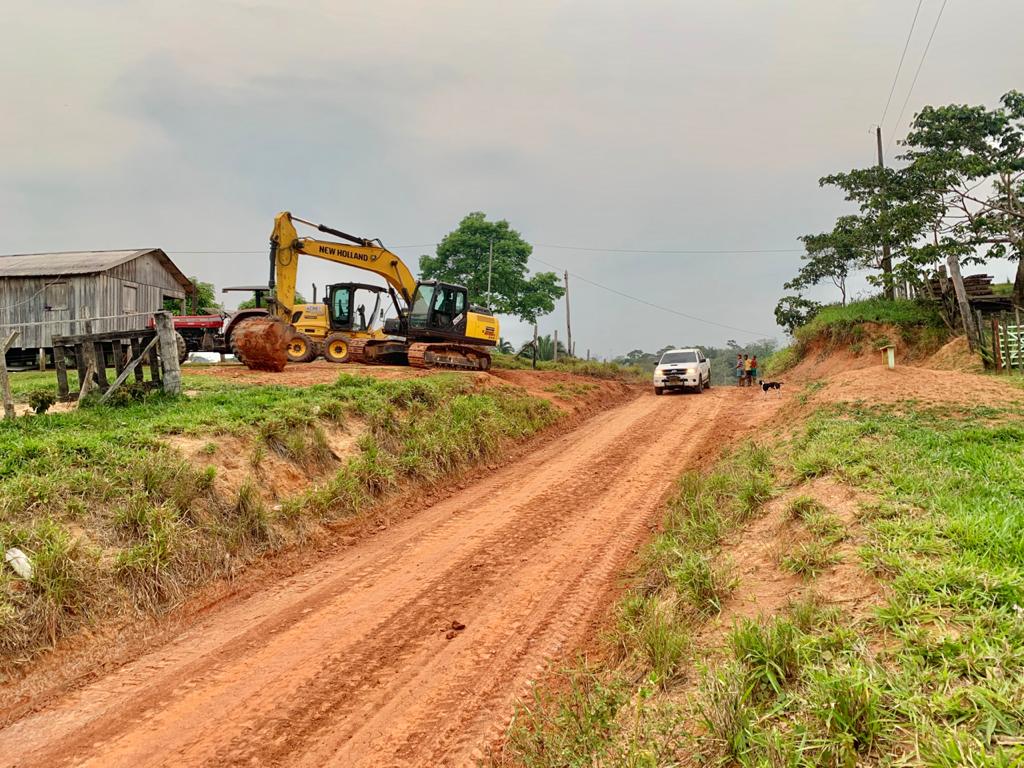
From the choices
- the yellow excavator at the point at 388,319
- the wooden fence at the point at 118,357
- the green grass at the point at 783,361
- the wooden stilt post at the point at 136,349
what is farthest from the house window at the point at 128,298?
the green grass at the point at 783,361

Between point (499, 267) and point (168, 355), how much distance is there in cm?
3511

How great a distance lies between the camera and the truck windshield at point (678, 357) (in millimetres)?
22408

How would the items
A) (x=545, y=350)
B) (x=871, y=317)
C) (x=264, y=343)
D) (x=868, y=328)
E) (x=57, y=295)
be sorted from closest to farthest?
(x=264, y=343)
(x=57, y=295)
(x=868, y=328)
(x=871, y=317)
(x=545, y=350)

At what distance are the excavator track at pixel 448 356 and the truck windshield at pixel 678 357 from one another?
7060 mm

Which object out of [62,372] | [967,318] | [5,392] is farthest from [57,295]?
[967,318]

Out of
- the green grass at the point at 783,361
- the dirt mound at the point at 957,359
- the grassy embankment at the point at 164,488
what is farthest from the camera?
the green grass at the point at 783,361

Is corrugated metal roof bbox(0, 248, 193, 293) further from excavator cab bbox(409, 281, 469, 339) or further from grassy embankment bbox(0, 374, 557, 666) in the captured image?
grassy embankment bbox(0, 374, 557, 666)

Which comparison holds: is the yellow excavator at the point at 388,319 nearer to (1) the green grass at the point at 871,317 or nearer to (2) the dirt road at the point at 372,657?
(2) the dirt road at the point at 372,657

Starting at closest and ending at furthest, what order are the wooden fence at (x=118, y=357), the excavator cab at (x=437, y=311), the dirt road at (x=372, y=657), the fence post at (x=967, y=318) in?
the dirt road at (x=372, y=657), the wooden fence at (x=118, y=357), the fence post at (x=967, y=318), the excavator cab at (x=437, y=311)

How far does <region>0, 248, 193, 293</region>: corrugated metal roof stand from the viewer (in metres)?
22.4

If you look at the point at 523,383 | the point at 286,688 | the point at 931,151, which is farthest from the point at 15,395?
the point at 931,151

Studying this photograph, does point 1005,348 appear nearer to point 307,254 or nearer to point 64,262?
point 307,254

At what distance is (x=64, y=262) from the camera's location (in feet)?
78.5

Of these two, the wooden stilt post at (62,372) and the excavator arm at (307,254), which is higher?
the excavator arm at (307,254)
